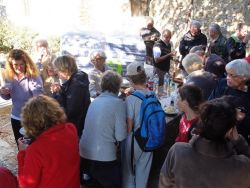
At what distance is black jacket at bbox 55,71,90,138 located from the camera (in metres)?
3.38

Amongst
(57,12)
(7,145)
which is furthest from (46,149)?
(57,12)

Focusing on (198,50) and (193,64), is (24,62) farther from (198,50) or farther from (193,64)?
(198,50)

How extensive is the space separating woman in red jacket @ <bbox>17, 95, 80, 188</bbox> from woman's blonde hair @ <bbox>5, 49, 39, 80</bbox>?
1.42 meters

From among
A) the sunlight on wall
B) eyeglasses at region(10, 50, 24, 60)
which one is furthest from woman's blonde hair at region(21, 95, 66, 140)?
the sunlight on wall

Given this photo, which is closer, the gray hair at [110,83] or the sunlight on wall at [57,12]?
the gray hair at [110,83]

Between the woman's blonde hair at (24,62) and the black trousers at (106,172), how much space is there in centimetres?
130

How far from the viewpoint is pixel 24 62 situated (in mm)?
3768

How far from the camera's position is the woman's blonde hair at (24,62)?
3.70m

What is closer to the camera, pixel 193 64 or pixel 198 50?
pixel 193 64

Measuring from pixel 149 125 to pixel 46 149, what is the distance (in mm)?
1217

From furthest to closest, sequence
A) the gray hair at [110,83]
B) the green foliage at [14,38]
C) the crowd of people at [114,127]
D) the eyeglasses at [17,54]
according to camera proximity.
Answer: the green foliage at [14,38]
the eyeglasses at [17,54]
the gray hair at [110,83]
the crowd of people at [114,127]

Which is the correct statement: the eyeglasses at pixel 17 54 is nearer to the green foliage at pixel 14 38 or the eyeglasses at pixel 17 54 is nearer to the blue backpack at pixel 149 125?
the blue backpack at pixel 149 125

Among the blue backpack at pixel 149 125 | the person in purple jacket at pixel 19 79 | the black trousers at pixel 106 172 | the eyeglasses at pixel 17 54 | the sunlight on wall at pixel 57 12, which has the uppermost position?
the sunlight on wall at pixel 57 12

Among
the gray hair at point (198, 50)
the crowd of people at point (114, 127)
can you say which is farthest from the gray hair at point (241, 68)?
the gray hair at point (198, 50)
